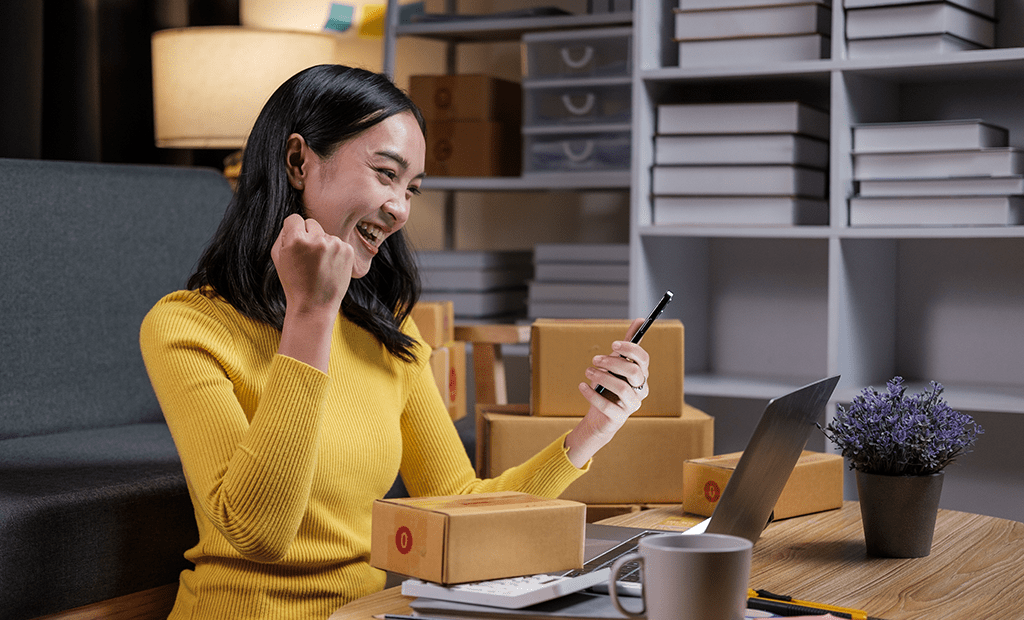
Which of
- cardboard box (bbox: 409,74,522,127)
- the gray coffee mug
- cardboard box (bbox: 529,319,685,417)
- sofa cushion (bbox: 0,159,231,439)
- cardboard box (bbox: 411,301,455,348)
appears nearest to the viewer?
the gray coffee mug

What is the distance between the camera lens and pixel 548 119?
8.47 feet

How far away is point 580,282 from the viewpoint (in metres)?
2.59

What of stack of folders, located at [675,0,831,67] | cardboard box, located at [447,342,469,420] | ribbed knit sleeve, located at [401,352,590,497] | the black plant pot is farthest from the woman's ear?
stack of folders, located at [675,0,831,67]

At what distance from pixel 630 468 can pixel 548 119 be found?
1159 millimetres

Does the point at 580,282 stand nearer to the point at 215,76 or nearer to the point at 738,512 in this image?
the point at 215,76

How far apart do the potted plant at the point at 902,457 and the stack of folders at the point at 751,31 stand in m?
1.28

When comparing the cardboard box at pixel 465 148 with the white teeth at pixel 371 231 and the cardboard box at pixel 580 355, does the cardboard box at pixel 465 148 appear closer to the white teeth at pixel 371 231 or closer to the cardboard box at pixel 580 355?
the cardboard box at pixel 580 355

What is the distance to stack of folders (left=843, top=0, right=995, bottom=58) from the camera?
203cm

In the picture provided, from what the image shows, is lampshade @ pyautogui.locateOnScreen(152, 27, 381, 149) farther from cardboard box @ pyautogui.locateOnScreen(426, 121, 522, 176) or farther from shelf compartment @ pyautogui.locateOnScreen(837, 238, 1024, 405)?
shelf compartment @ pyautogui.locateOnScreen(837, 238, 1024, 405)

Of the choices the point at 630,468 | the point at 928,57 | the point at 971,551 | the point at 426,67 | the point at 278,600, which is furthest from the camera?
the point at 426,67

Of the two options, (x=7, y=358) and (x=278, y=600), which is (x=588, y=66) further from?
(x=278, y=600)

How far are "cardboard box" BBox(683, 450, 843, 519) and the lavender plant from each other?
17cm

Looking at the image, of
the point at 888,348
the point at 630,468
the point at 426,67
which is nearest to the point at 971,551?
the point at 630,468

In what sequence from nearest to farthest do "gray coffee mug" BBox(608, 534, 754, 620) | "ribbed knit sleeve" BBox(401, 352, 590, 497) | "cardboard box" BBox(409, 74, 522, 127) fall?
1. "gray coffee mug" BBox(608, 534, 754, 620)
2. "ribbed knit sleeve" BBox(401, 352, 590, 497)
3. "cardboard box" BBox(409, 74, 522, 127)
